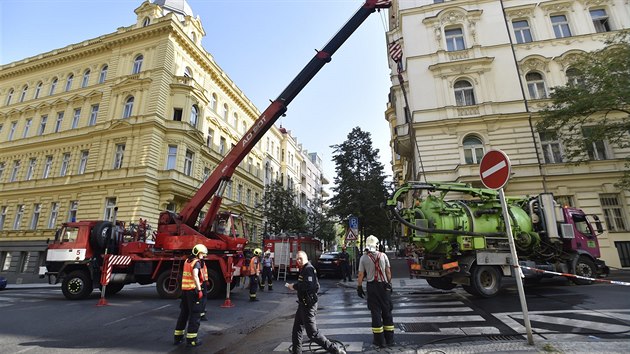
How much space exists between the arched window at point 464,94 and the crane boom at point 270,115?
442 inches

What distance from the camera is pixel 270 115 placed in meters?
12.6

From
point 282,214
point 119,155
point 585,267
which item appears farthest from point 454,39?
point 119,155

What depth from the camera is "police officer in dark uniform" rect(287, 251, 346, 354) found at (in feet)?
14.9

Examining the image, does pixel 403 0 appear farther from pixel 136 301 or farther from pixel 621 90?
pixel 136 301

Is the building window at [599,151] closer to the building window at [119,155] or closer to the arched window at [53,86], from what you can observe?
the building window at [119,155]

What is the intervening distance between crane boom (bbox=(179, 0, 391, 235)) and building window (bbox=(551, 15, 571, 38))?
56.0 ft

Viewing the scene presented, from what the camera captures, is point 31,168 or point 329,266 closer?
point 329,266

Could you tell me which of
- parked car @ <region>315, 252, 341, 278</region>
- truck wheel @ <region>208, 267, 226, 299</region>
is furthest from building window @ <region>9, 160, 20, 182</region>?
truck wheel @ <region>208, 267, 226, 299</region>

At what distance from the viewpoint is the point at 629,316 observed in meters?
6.16

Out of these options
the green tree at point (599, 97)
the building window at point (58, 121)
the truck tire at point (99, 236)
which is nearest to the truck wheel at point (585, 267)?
the green tree at point (599, 97)

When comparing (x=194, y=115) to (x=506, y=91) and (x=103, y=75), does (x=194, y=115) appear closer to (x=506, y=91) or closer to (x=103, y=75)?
(x=103, y=75)

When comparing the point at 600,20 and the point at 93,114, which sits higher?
the point at 600,20

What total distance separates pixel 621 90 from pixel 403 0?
15700 millimetres

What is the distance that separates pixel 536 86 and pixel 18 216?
41.2 m
